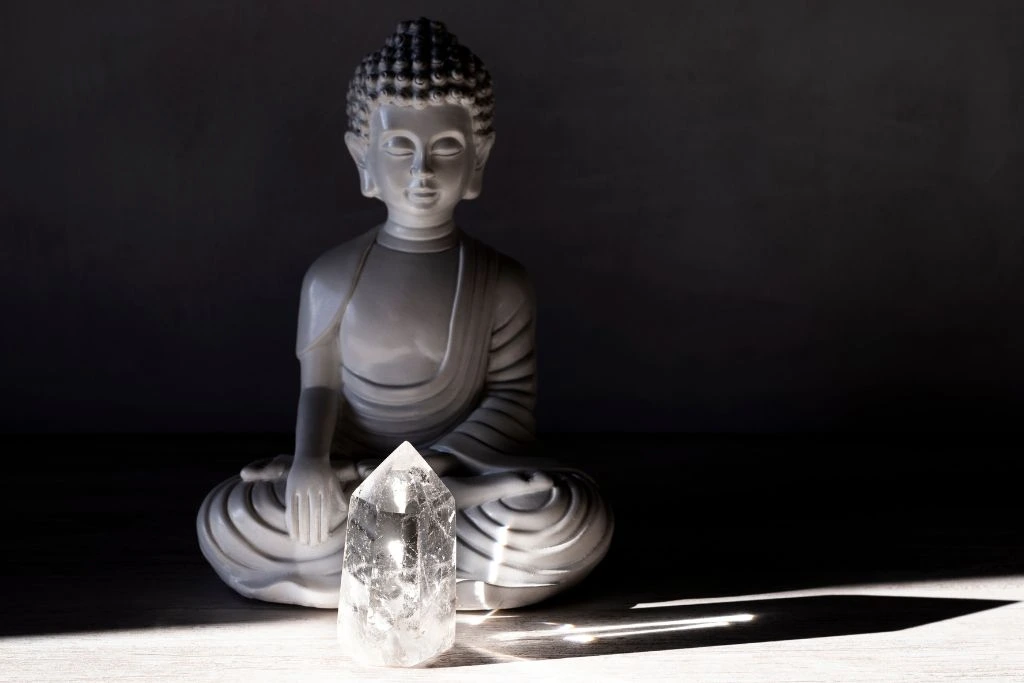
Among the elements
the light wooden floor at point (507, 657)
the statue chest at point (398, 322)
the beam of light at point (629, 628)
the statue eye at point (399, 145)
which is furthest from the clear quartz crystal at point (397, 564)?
the statue eye at point (399, 145)

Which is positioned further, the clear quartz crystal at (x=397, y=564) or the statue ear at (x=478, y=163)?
the statue ear at (x=478, y=163)

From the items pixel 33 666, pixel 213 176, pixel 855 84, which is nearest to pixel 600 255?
pixel 855 84

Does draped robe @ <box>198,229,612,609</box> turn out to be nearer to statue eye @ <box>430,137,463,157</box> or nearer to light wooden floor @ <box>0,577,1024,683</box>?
light wooden floor @ <box>0,577,1024,683</box>

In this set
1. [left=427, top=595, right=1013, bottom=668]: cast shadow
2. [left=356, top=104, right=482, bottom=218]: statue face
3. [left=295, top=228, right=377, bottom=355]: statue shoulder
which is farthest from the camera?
[left=295, top=228, right=377, bottom=355]: statue shoulder

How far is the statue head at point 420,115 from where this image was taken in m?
2.81

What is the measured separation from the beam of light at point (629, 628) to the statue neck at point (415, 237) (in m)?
0.87

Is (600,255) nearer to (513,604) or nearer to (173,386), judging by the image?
(173,386)

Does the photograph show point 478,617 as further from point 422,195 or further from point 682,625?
point 422,195

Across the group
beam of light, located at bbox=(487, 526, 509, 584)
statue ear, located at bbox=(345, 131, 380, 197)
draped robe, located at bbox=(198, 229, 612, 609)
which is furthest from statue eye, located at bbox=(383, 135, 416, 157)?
beam of light, located at bbox=(487, 526, 509, 584)

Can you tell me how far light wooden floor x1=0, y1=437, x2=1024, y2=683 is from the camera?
97.2 inches

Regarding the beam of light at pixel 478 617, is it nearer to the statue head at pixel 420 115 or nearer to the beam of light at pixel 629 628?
the beam of light at pixel 629 628

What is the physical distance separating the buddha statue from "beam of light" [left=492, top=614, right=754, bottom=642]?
0.43 ft

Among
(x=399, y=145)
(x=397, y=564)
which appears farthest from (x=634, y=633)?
(x=399, y=145)

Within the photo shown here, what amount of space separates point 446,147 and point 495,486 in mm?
730
